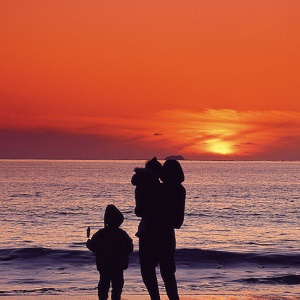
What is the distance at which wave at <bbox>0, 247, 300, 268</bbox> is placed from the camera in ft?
72.3

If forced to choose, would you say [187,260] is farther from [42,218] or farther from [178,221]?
[42,218]

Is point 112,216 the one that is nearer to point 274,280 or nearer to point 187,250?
point 274,280

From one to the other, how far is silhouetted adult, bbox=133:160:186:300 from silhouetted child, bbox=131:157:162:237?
0.8 inches

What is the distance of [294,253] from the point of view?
1014 inches

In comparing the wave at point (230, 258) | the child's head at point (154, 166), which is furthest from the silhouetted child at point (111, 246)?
Result: the wave at point (230, 258)

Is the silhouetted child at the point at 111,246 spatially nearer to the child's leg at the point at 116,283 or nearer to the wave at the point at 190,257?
the child's leg at the point at 116,283

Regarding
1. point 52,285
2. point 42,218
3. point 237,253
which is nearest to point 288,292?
point 52,285

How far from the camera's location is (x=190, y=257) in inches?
918

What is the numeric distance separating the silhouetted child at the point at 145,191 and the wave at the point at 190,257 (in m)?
11.9

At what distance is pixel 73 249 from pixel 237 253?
644cm

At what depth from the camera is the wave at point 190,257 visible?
22.0 m

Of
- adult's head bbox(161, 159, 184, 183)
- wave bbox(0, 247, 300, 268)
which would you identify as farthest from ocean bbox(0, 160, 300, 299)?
adult's head bbox(161, 159, 184, 183)

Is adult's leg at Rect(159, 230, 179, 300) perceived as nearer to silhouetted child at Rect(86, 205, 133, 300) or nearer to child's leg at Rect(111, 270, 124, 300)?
silhouetted child at Rect(86, 205, 133, 300)

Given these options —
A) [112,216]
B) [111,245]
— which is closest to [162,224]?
[112,216]
